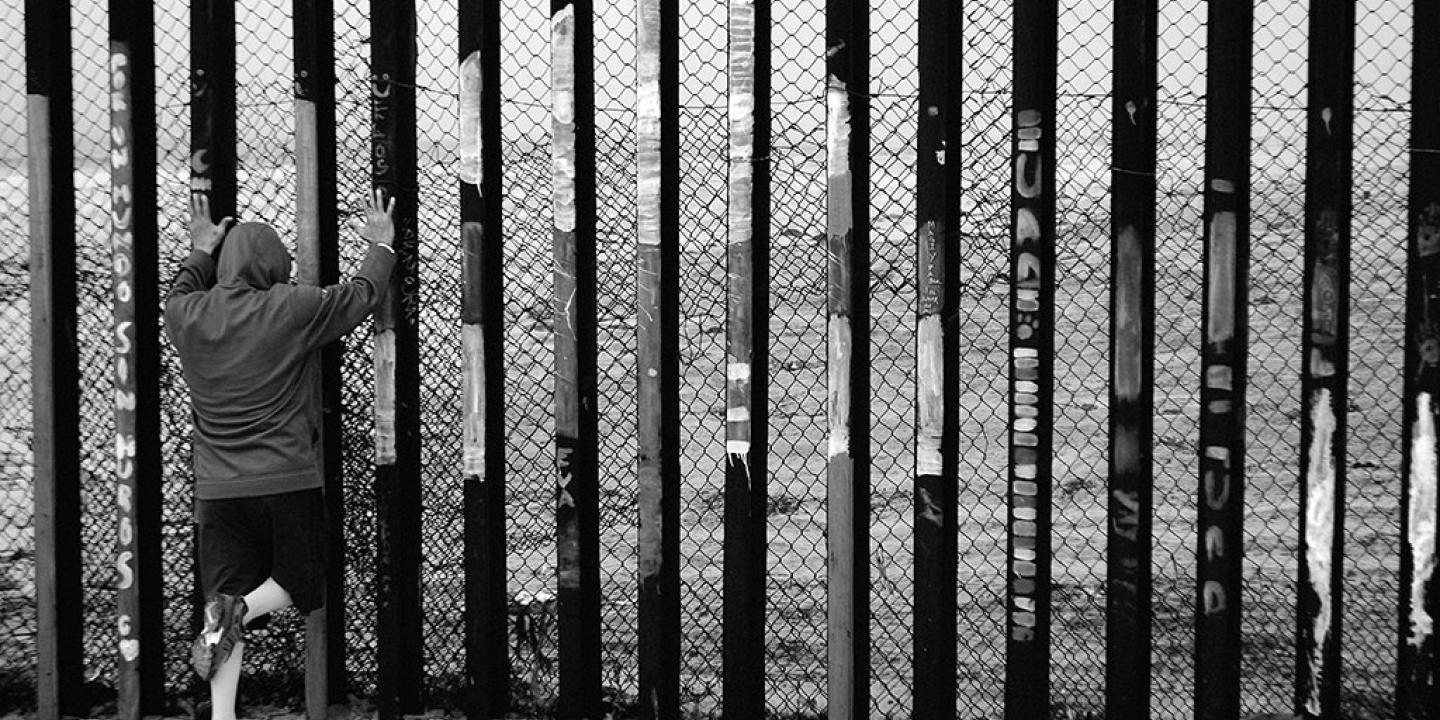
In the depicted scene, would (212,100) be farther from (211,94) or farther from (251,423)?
(251,423)

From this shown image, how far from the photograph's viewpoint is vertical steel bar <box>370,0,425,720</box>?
3484 mm

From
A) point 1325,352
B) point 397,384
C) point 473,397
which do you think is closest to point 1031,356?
point 1325,352

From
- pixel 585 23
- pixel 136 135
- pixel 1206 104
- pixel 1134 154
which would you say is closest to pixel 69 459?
pixel 136 135

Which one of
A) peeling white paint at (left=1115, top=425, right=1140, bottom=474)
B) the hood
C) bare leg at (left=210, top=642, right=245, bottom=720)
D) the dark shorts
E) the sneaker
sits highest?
the hood

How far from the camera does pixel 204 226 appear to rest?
3562 mm

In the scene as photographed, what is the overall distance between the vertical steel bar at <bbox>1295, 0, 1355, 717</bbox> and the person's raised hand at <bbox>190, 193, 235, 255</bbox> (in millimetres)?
3368

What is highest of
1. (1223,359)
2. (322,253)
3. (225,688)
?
(322,253)

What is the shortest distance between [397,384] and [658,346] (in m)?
0.89

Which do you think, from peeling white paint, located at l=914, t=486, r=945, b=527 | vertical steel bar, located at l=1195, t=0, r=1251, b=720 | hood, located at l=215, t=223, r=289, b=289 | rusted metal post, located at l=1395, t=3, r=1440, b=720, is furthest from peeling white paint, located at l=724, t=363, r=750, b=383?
rusted metal post, located at l=1395, t=3, r=1440, b=720

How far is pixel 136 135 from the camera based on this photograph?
3.59 meters

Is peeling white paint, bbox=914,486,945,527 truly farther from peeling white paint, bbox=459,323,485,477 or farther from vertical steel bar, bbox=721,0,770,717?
peeling white paint, bbox=459,323,485,477

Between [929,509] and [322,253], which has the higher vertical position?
[322,253]

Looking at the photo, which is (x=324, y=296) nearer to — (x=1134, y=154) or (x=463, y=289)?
(x=463, y=289)

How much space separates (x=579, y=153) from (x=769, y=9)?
745 millimetres
